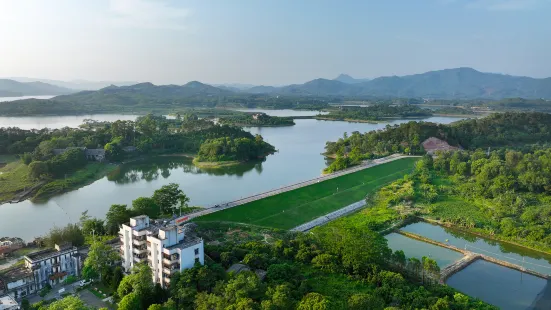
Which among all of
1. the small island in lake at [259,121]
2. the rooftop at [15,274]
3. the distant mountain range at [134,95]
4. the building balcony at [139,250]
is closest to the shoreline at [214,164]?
the building balcony at [139,250]

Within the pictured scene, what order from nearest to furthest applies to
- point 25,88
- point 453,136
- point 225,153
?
point 225,153 → point 453,136 → point 25,88

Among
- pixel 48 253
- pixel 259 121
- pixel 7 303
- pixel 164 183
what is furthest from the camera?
pixel 259 121

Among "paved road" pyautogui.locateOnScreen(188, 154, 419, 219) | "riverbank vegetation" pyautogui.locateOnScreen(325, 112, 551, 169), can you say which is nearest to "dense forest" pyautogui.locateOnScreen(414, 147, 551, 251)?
"paved road" pyautogui.locateOnScreen(188, 154, 419, 219)

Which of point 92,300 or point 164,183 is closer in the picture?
point 92,300

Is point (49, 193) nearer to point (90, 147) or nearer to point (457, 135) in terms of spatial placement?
point (90, 147)

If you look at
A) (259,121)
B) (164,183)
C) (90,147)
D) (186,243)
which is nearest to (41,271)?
(186,243)

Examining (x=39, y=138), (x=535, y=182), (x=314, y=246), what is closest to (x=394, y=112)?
(x=535, y=182)

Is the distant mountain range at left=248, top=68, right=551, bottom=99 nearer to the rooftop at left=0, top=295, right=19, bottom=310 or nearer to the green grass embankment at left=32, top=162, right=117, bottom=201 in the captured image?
the green grass embankment at left=32, top=162, right=117, bottom=201
